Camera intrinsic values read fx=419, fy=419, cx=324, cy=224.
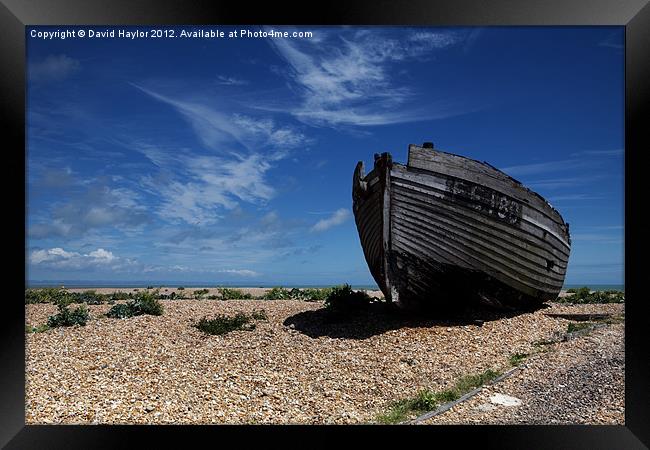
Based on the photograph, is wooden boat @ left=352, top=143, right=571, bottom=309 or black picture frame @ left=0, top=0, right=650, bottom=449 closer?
black picture frame @ left=0, top=0, right=650, bottom=449

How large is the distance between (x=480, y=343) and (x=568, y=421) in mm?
3009

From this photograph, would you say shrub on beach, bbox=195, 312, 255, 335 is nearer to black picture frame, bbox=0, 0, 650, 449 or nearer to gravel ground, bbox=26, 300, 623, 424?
gravel ground, bbox=26, 300, 623, 424

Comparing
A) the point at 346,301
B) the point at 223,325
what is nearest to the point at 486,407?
the point at 346,301

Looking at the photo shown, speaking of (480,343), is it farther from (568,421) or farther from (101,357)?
(101,357)

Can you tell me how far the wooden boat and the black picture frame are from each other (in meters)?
3.71

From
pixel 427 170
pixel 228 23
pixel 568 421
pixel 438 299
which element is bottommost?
pixel 568 421

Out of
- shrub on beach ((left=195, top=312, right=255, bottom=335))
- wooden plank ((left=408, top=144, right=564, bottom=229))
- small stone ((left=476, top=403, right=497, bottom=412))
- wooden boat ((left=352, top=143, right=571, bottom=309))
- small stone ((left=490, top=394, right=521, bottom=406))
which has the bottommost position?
small stone ((left=476, top=403, right=497, bottom=412))

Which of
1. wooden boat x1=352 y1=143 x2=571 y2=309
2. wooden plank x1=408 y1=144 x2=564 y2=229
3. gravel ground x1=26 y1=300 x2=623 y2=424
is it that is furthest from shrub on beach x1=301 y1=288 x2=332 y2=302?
wooden plank x1=408 y1=144 x2=564 y2=229

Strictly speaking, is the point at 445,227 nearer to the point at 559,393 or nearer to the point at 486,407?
the point at 559,393

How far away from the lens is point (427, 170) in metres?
→ 9.07

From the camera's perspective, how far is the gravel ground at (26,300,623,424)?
19.9ft

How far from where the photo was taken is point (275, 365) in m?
7.63

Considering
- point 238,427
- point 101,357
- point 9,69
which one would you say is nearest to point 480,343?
point 238,427

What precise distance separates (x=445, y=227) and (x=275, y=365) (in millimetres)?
4636
